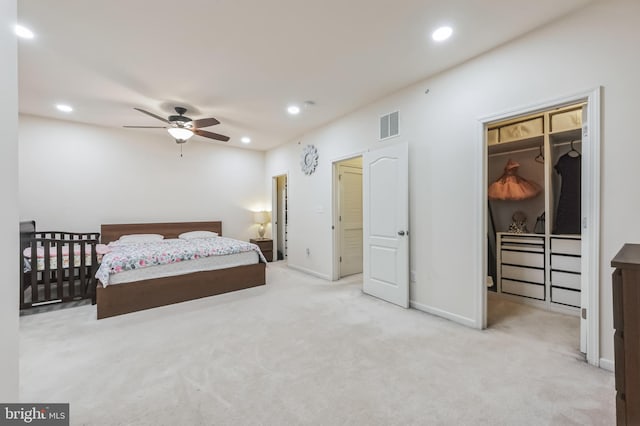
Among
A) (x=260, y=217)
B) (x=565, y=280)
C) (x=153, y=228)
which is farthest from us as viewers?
(x=260, y=217)

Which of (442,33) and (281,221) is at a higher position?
(442,33)

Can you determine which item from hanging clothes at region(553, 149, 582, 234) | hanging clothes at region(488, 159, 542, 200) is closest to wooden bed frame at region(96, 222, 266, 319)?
hanging clothes at region(488, 159, 542, 200)

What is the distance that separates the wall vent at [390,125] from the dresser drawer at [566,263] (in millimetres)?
2372

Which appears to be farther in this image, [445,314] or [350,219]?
[350,219]

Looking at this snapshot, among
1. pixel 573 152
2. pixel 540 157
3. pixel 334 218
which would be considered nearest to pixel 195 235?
pixel 334 218

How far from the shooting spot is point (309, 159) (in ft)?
16.6

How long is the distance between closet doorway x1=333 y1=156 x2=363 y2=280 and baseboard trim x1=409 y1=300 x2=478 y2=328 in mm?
1641

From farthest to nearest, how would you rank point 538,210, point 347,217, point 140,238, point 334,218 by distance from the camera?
point 347,217 < point 140,238 < point 334,218 < point 538,210

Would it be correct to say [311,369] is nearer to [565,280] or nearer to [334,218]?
[334,218]

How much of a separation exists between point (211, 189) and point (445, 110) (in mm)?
4817

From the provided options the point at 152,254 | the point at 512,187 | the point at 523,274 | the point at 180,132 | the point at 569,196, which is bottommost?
the point at 523,274

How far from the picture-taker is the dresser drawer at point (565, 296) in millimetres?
3014

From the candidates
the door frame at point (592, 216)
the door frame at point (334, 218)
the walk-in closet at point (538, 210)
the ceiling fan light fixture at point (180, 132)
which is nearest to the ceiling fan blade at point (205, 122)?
the ceiling fan light fixture at point (180, 132)

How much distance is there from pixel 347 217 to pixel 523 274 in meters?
2.62
